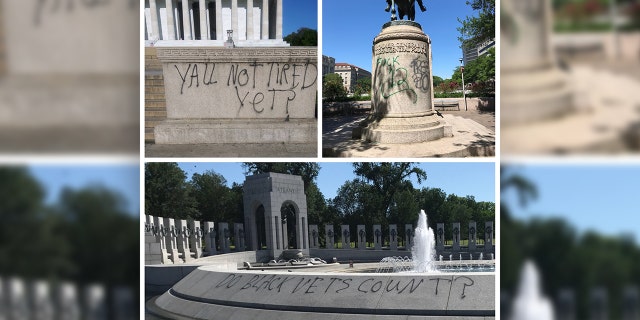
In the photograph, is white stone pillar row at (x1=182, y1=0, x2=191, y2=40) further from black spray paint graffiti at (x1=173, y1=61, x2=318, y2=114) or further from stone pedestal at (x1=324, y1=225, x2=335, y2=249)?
black spray paint graffiti at (x1=173, y1=61, x2=318, y2=114)

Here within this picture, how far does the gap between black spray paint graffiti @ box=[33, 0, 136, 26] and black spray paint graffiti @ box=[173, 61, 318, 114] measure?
1.21 meters

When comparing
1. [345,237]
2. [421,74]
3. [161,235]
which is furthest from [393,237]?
[421,74]

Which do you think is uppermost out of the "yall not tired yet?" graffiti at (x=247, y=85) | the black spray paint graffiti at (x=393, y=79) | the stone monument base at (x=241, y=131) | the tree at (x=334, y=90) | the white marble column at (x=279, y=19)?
the white marble column at (x=279, y=19)

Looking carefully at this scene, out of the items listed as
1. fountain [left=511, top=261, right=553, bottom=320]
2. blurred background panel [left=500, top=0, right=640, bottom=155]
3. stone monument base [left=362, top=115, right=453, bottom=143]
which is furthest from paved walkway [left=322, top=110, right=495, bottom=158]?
fountain [left=511, top=261, right=553, bottom=320]

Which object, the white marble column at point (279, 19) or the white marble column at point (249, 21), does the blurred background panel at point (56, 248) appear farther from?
the white marble column at point (249, 21)

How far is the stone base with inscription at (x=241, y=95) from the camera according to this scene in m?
5.28

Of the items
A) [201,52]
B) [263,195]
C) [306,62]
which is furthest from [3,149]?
[263,195]

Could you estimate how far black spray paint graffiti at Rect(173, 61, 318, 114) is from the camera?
530 centimetres

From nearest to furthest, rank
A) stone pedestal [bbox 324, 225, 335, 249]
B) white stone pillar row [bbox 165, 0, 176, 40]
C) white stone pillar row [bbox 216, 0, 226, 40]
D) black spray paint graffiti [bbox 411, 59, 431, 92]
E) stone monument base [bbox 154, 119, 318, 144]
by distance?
stone monument base [bbox 154, 119, 318, 144] < black spray paint graffiti [bbox 411, 59, 431, 92] < stone pedestal [bbox 324, 225, 335, 249] < white stone pillar row [bbox 165, 0, 176, 40] < white stone pillar row [bbox 216, 0, 226, 40]

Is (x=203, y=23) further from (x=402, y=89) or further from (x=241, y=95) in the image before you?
(x=241, y=95)

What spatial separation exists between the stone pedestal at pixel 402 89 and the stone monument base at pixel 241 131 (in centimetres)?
154

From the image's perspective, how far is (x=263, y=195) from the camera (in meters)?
12.0

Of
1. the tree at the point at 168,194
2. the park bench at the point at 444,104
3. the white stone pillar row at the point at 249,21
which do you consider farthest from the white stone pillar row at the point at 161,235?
the white stone pillar row at the point at 249,21

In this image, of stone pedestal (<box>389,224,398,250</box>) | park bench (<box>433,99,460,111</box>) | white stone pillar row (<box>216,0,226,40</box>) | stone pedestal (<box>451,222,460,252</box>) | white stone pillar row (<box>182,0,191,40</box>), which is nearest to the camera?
stone pedestal (<box>451,222,460,252</box>)
